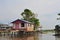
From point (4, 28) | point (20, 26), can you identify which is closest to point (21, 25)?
A: point (20, 26)

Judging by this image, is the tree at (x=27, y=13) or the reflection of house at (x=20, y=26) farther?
the tree at (x=27, y=13)

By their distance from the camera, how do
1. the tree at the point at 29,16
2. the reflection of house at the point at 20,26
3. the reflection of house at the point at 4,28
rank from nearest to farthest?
the reflection of house at the point at 4,28
the reflection of house at the point at 20,26
the tree at the point at 29,16

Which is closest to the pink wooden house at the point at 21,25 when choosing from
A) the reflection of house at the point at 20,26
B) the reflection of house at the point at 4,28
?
the reflection of house at the point at 20,26

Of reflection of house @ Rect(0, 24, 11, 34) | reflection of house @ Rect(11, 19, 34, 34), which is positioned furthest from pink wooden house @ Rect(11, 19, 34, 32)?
reflection of house @ Rect(0, 24, 11, 34)

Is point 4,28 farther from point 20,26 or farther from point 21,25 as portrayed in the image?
point 21,25

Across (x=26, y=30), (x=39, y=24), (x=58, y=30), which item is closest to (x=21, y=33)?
(x=26, y=30)

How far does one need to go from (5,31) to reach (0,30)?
141 centimetres

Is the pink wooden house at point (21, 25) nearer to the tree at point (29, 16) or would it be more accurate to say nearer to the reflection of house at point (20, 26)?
the reflection of house at point (20, 26)

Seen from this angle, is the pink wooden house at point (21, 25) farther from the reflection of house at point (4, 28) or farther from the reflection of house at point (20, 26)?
the reflection of house at point (4, 28)

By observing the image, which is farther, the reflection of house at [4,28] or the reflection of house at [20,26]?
the reflection of house at [20,26]

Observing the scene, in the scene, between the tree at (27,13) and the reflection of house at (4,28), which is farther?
the tree at (27,13)

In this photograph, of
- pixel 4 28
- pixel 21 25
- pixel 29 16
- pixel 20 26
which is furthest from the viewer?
pixel 29 16

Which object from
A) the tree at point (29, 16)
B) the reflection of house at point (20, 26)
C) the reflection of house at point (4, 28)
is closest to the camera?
the reflection of house at point (4, 28)

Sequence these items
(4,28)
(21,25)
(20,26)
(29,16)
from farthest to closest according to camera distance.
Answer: (29,16)
(21,25)
(20,26)
(4,28)
